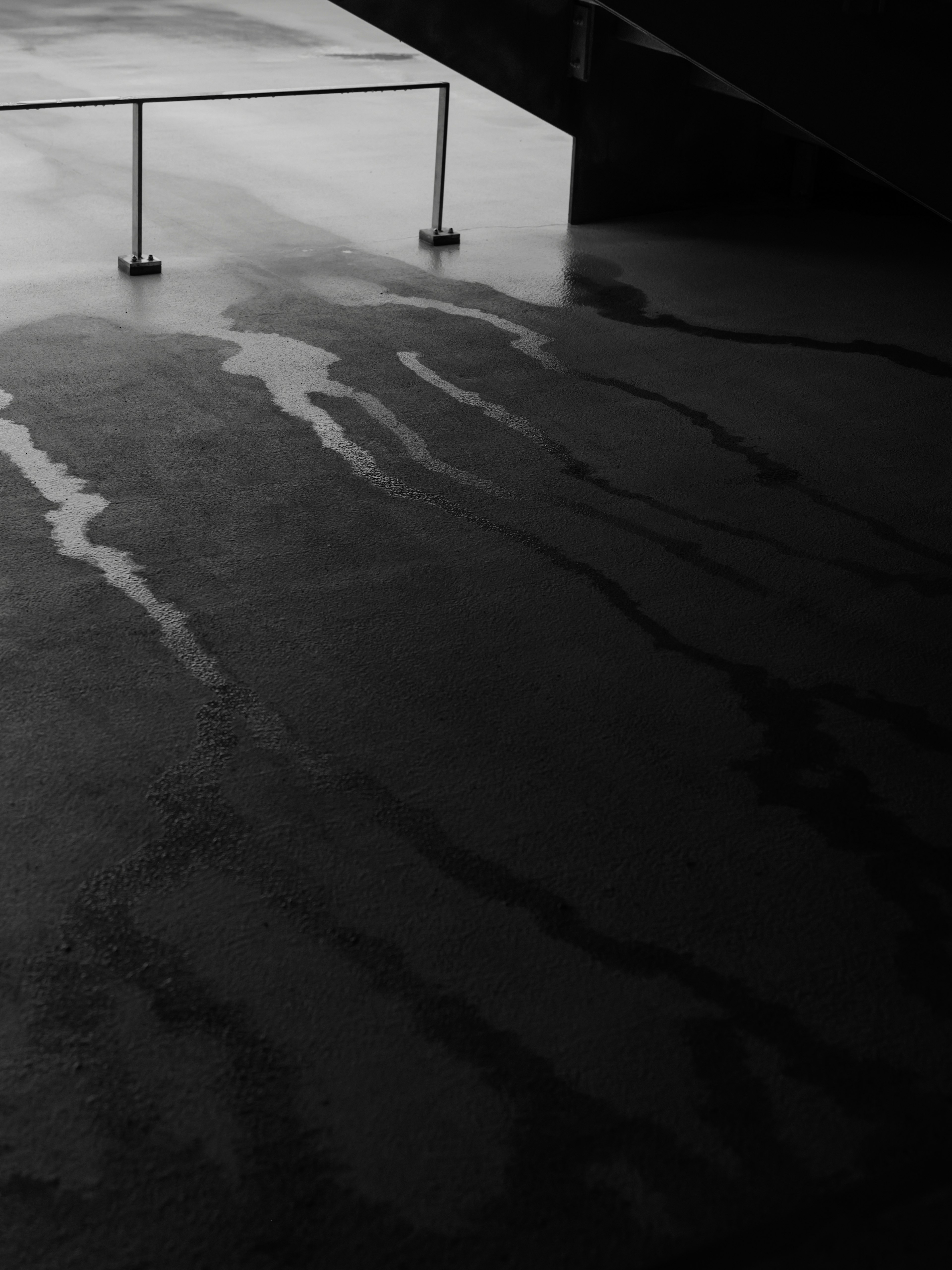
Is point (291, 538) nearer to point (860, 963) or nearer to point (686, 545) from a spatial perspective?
point (686, 545)

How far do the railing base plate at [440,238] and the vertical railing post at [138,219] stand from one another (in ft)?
4.34

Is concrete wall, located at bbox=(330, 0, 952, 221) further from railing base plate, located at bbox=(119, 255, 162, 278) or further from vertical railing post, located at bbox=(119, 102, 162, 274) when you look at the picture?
railing base plate, located at bbox=(119, 255, 162, 278)

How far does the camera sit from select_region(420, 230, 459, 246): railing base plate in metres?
7.12

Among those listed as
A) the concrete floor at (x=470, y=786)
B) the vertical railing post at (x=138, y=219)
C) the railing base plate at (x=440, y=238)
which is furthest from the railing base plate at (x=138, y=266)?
the railing base plate at (x=440, y=238)

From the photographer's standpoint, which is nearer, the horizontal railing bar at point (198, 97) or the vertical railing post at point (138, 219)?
the horizontal railing bar at point (198, 97)

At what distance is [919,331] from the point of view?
20.2 ft

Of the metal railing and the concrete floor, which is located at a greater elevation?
the metal railing

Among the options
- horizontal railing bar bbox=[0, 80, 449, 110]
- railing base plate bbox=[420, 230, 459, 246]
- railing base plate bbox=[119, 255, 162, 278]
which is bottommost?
railing base plate bbox=[119, 255, 162, 278]

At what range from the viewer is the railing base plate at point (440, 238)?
7125mm

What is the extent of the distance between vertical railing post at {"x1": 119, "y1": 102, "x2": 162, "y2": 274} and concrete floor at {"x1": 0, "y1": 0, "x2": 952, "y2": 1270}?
0.25 meters

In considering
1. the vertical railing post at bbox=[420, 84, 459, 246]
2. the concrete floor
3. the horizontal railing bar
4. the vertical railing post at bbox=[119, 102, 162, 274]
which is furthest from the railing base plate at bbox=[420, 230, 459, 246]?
the vertical railing post at bbox=[119, 102, 162, 274]

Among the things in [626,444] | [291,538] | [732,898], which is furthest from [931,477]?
[732,898]

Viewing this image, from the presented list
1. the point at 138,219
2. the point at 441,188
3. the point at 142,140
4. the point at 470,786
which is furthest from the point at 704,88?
the point at 470,786

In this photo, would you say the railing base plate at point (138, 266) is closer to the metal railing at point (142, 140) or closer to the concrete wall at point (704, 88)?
the metal railing at point (142, 140)
